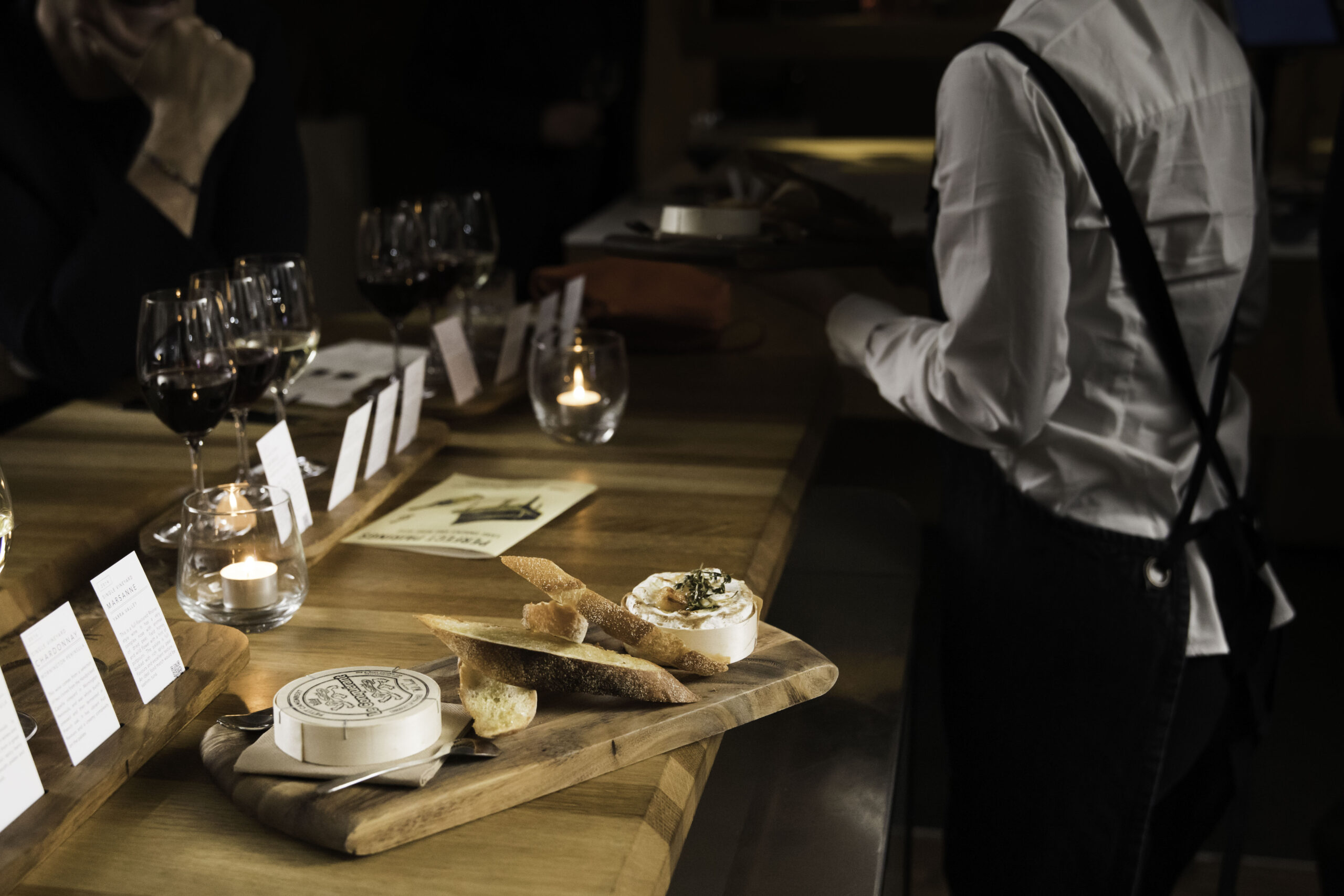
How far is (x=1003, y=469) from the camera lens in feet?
4.72

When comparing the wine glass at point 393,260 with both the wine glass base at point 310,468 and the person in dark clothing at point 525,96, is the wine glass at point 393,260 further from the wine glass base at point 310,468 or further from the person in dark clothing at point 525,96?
the person in dark clothing at point 525,96

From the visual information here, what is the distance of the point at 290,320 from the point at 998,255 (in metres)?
0.74

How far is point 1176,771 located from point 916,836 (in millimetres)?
802

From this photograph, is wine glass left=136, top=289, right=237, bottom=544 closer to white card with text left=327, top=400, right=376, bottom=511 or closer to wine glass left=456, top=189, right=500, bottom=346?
white card with text left=327, top=400, right=376, bottom=511

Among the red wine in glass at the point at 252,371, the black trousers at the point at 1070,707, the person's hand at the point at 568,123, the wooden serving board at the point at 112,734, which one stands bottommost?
the black trousers at the point at 1070,707

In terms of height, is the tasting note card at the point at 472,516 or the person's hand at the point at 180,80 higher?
the person's hand at the point at 180,80

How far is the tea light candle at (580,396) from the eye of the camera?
4.81ft

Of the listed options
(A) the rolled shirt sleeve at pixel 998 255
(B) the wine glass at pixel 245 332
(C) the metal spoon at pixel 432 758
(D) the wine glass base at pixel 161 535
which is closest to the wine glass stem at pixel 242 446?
(B) the wine glass at pixel 245 332

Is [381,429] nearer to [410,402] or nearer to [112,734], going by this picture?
[410,402]

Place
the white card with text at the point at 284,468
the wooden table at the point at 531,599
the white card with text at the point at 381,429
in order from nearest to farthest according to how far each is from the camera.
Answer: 1. the wooden table at the point at 531,599
2. the white card with text at the point at 284,468
3. the white card with text at the point at 381,429

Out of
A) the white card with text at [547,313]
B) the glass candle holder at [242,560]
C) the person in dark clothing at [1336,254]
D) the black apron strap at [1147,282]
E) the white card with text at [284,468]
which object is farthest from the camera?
the white card with text at [547,313]

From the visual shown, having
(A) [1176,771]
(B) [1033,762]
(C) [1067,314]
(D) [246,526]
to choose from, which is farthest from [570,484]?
(A) [1176,771]

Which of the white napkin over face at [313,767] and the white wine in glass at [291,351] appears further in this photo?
the white wine in glass at [291,351]

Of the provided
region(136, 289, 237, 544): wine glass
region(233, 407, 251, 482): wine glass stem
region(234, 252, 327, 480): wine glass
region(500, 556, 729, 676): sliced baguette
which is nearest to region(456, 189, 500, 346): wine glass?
region(234, 252, 327, 480): wine glass
